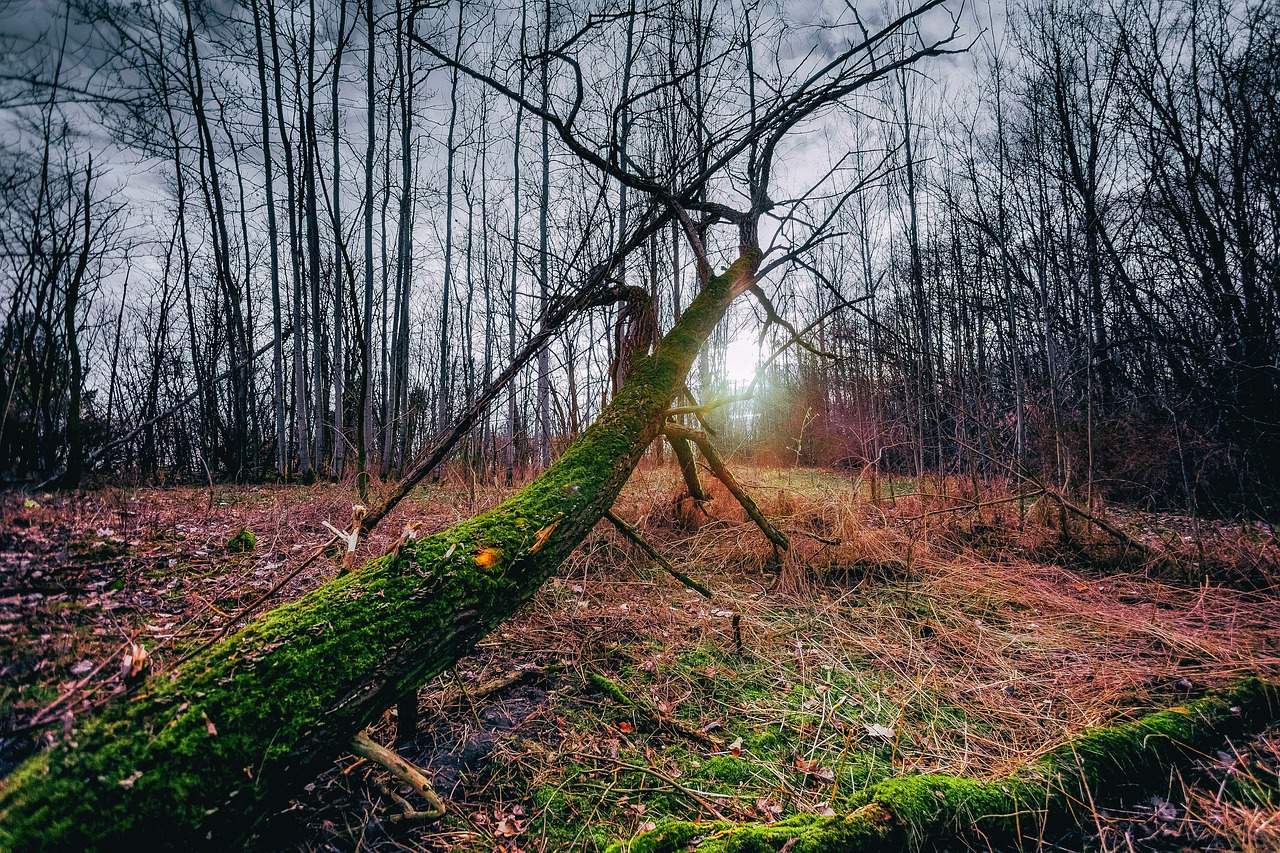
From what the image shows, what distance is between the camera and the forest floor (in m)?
1.34

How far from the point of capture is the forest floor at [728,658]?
1340 millimetres

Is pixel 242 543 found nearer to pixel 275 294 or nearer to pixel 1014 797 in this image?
pixel 1014 797

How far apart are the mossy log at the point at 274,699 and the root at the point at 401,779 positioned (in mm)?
111

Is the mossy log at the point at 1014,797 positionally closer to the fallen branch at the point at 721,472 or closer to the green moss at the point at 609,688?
the green moss at the point at 609,688

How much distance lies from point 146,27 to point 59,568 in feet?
6.74

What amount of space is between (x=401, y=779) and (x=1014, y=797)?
81.4 inches

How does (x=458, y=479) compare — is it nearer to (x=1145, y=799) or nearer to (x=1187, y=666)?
(x=1145, y=799)

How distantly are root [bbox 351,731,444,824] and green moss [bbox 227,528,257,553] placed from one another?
288 centimetres

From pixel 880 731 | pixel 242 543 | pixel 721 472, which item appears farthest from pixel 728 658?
pixel 242 543

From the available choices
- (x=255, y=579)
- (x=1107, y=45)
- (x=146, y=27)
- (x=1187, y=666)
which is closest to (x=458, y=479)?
(x=255, y=579)

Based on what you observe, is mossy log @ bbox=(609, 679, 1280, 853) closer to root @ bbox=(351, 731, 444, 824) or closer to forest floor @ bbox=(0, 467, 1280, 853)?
forest floor @ bbox=(0, 467, 1280, 853)

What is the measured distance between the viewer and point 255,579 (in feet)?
9.62

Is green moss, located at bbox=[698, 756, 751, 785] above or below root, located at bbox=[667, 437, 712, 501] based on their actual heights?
below

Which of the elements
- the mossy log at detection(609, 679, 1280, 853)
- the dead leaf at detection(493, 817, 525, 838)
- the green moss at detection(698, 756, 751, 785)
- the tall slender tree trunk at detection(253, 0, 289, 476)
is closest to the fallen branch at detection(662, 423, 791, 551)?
the green moss at detection(698, 756, 751, 785)
